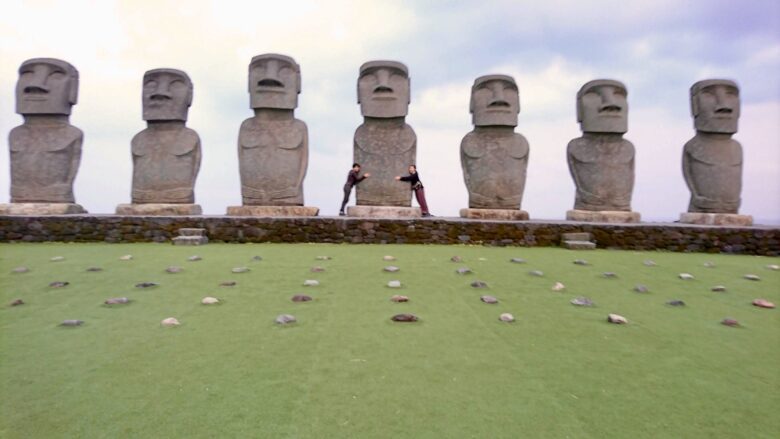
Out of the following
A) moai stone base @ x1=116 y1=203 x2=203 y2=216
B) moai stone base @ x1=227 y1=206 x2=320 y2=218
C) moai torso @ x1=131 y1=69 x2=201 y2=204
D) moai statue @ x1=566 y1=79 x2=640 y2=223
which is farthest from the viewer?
moai statue @ x1=566 y1=79 x2=640 y2=223

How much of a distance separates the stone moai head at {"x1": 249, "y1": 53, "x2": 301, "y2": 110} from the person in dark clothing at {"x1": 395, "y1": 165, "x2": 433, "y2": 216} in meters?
3.01

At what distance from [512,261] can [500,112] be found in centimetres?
537

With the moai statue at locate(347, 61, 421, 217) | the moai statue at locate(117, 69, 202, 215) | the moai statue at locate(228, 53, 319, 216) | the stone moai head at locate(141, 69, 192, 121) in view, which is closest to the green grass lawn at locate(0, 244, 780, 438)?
the moai statue at locate(228, 53, 319, 216)

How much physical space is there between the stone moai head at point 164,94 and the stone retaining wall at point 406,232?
3088 millimetres

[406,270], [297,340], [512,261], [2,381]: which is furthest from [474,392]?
[512,261]

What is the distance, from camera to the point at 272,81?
39.5 feet

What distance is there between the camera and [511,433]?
3021 millimetres

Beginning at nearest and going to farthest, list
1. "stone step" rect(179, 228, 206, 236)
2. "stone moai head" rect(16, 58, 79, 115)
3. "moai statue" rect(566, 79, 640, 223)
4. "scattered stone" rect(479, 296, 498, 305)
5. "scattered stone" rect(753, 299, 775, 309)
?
"scattered stone" rect(479, 296, 498, 305) < "scattered stone" rect(753, 299, 775, 309) < "stone step" rect(179, 228, 206, 236) < "stone moai head" rect(16, 58, 79, 115) < "moai statue" rect(566, 79, 640, 223)

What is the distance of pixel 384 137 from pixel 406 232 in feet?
A: 9.85

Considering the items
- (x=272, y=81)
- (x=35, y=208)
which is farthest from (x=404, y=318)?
(x=35, y=208)

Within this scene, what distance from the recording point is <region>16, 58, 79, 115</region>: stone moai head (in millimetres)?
12547

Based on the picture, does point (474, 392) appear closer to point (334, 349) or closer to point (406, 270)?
point (334, 349)

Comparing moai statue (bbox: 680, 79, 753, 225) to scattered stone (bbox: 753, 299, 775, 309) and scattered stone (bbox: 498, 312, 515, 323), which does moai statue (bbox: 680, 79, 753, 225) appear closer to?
scattered stone (bbox: 753, 299, 775, 309)

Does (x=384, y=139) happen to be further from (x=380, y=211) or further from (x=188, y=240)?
(x=188, y=240)
